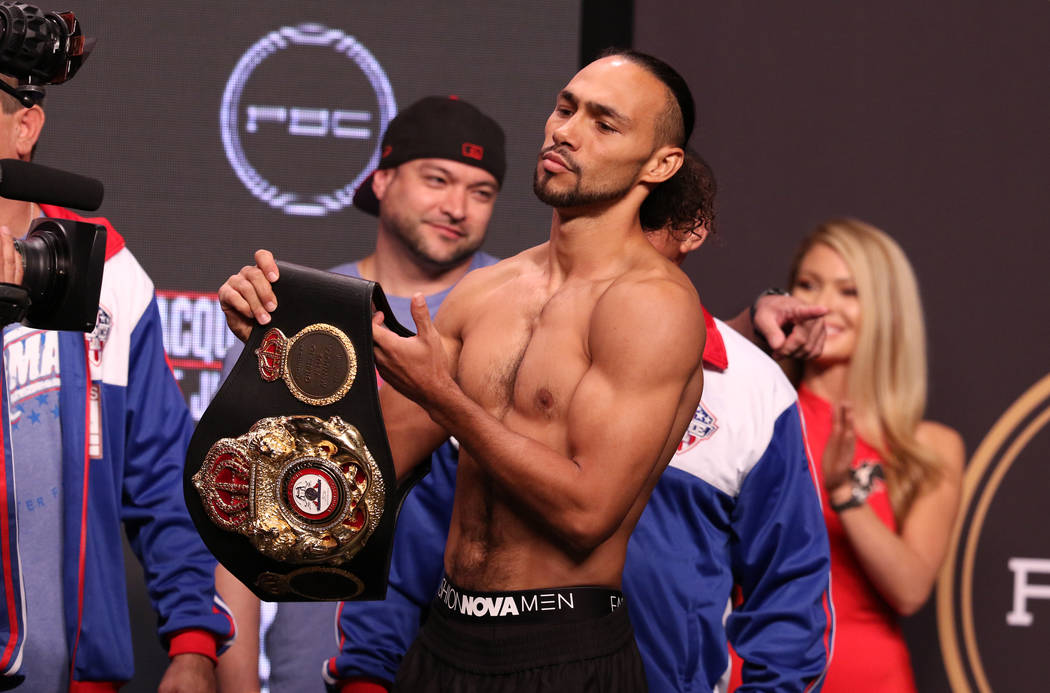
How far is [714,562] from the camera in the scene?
6.73ft

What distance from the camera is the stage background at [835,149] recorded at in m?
2.89

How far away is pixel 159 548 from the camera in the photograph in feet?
7.18

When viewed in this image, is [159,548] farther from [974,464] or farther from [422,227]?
[974,464]

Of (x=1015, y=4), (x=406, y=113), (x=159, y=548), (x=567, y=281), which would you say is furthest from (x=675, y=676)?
(x=1015, y=4)

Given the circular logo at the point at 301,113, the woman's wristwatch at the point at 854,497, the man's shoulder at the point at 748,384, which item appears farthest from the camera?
the circular logo at the point at 301,113

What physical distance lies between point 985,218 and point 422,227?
4.98ft

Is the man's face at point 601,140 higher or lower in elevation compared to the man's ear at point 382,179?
higher

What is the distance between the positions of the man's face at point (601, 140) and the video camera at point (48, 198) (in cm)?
62

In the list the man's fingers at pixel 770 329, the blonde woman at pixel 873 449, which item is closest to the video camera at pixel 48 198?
the man's fingers at pixel 770 329

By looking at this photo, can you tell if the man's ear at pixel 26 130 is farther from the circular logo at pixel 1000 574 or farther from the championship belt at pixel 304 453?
the circular logo at pixel 1000 574

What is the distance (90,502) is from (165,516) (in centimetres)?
13

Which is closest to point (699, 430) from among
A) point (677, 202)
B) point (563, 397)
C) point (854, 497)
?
point (677, 202)

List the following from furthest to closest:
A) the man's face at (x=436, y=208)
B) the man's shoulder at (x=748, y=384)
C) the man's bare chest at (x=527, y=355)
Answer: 1. the man's face at (x=436, y=208)
2. the man's shoulder at (x=748, y=384)
3. the man's bare chest at (x=527, y=355)

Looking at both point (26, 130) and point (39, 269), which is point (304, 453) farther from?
point (26, 130)
